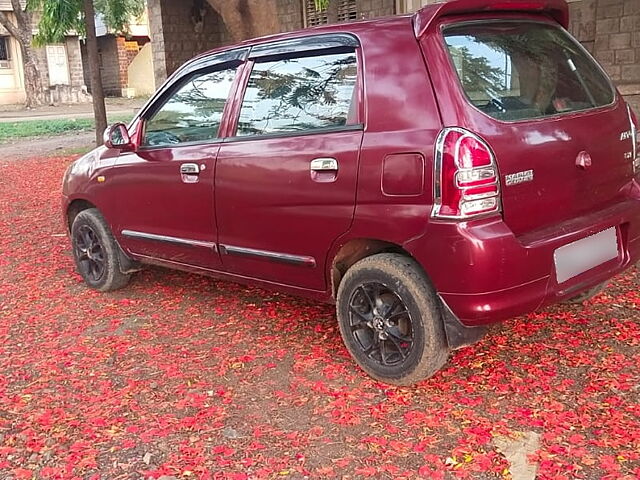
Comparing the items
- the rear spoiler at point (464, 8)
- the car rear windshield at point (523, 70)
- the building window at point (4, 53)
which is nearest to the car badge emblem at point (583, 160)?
the car rear windshield at point (523, 70)

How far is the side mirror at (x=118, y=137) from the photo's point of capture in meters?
4.78

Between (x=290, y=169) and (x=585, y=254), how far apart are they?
5.15 feet

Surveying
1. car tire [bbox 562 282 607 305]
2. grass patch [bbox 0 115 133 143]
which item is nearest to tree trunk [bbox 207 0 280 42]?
car tire [bbox 562 282 607 305]

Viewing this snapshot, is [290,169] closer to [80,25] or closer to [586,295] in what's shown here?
[586,295]

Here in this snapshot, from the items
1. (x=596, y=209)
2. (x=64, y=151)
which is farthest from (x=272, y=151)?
(x=64, y=151)

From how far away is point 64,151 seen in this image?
1681cm

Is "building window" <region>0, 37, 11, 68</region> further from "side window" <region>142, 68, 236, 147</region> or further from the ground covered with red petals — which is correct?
"side window" <region>142, 68, 236, 147</region>

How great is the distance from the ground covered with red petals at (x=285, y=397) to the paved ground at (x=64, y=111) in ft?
77.8

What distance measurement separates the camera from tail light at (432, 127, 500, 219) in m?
3.04

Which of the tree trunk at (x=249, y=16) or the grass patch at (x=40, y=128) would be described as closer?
the tree trunk at (x=249, y=16)

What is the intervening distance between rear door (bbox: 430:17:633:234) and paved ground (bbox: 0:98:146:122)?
→ 24.9m

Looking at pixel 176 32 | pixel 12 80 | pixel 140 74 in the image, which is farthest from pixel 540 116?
pixel 140 74

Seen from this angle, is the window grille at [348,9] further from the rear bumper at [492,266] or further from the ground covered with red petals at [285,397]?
the rear bumper at [492,266]

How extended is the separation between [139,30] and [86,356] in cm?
3659
